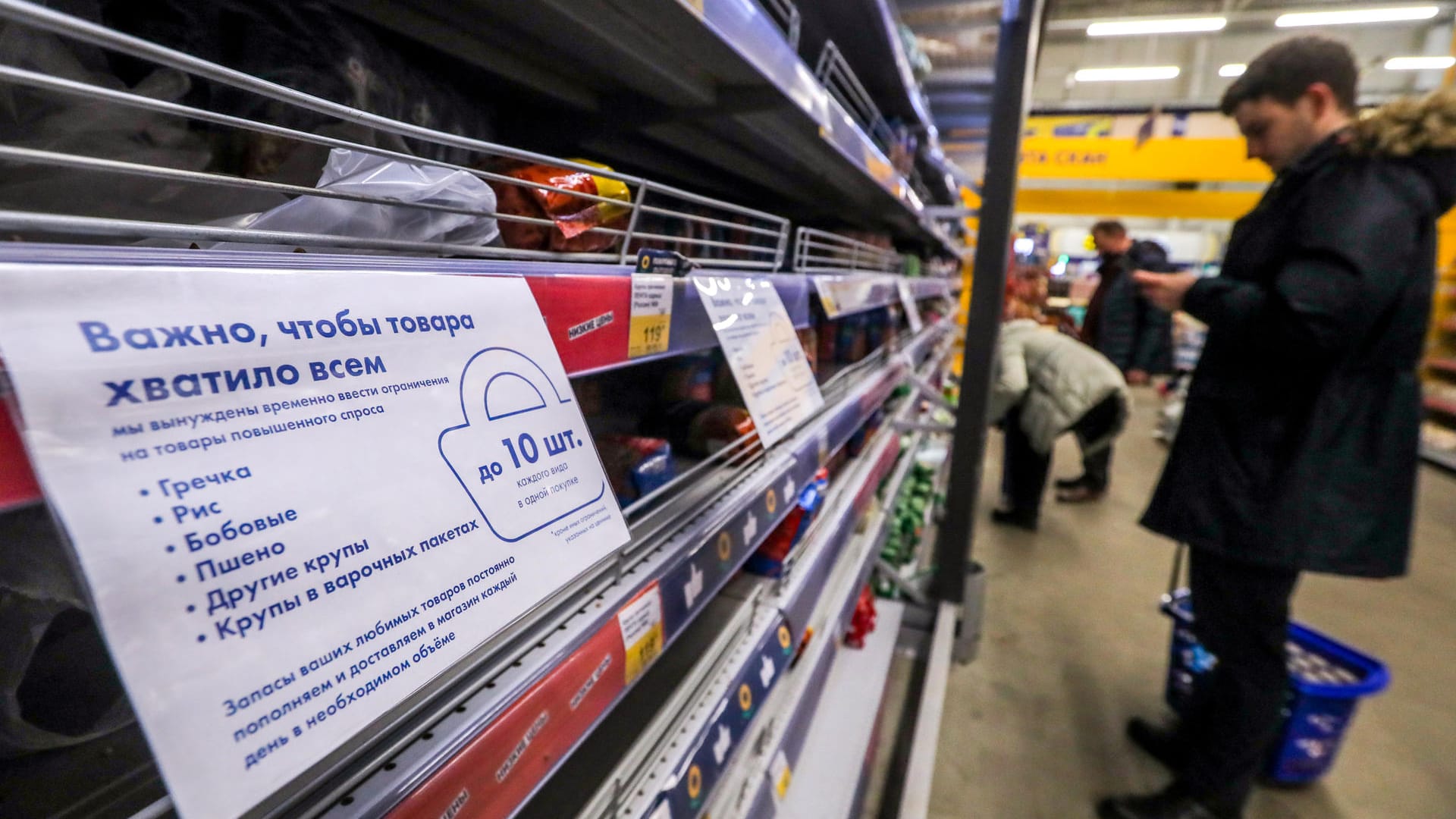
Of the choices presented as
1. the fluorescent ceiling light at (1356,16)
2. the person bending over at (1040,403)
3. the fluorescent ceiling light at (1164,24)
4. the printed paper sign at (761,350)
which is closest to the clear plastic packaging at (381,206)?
the printed paper sign at (761,350)

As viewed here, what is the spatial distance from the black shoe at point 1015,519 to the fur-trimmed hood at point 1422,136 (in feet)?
8.37

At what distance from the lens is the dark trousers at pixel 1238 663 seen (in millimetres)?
1429

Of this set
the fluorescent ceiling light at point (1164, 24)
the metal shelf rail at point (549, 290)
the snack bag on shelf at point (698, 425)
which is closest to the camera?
the metal shelf rail at point (549, 290)

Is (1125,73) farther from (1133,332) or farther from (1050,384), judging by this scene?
(1050,384)

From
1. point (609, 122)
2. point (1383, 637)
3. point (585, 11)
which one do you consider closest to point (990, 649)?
point (1383, 637)

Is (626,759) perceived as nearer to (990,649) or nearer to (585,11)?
(585,11)

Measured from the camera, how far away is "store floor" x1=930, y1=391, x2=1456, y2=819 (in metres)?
1.76

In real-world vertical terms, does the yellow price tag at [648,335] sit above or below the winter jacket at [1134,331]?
above

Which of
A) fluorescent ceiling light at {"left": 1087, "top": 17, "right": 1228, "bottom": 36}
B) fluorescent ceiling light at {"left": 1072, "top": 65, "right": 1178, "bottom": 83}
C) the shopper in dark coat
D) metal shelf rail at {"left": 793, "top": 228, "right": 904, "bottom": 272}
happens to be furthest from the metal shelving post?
fluorescent ceiling light at {"left": 1072, "top": 65, "right": 1178, "bottom": 83}

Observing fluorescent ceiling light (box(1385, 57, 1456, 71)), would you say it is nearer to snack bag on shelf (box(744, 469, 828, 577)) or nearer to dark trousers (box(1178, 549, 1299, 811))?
dark trousers (box(1178, 549, 1299, 811))

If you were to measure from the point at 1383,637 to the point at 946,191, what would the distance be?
9.36 ft

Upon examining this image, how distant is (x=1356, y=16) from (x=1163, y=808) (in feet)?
33.9

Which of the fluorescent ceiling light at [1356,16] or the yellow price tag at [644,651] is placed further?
the fluorescent ceiling light at [1356,16]

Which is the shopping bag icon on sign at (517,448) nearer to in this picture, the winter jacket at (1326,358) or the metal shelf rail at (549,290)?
the metal shelf rail at (549,290)
